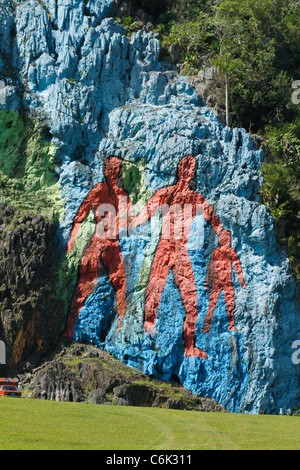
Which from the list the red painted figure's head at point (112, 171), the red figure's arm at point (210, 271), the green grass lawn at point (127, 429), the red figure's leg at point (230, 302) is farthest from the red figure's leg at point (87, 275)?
the green grass lawn at point (127, 429)

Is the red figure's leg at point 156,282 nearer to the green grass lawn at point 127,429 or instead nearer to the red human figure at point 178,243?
the red human figure at point 178,243

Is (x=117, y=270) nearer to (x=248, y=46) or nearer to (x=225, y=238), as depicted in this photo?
(x=225, y=238)

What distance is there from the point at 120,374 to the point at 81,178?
868cm

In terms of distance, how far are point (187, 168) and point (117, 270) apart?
508cm

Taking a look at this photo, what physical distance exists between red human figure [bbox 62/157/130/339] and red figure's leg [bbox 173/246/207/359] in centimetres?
236

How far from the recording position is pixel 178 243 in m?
23.7

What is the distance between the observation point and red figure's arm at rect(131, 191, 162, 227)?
24.3m

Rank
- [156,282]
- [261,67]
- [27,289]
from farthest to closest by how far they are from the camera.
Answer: [261,67], [156,282], [27,289]

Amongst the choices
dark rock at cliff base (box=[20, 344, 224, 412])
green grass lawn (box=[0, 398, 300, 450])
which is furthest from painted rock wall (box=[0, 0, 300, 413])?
green grass lawn (box=[0, 398, 300, 450])

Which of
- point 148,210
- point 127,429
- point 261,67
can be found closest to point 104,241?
point 148,210

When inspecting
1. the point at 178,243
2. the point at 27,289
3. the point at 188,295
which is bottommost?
the point at 188,295

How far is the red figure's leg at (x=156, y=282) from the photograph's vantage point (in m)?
23.2

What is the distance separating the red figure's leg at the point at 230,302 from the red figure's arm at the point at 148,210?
436 centimetres
